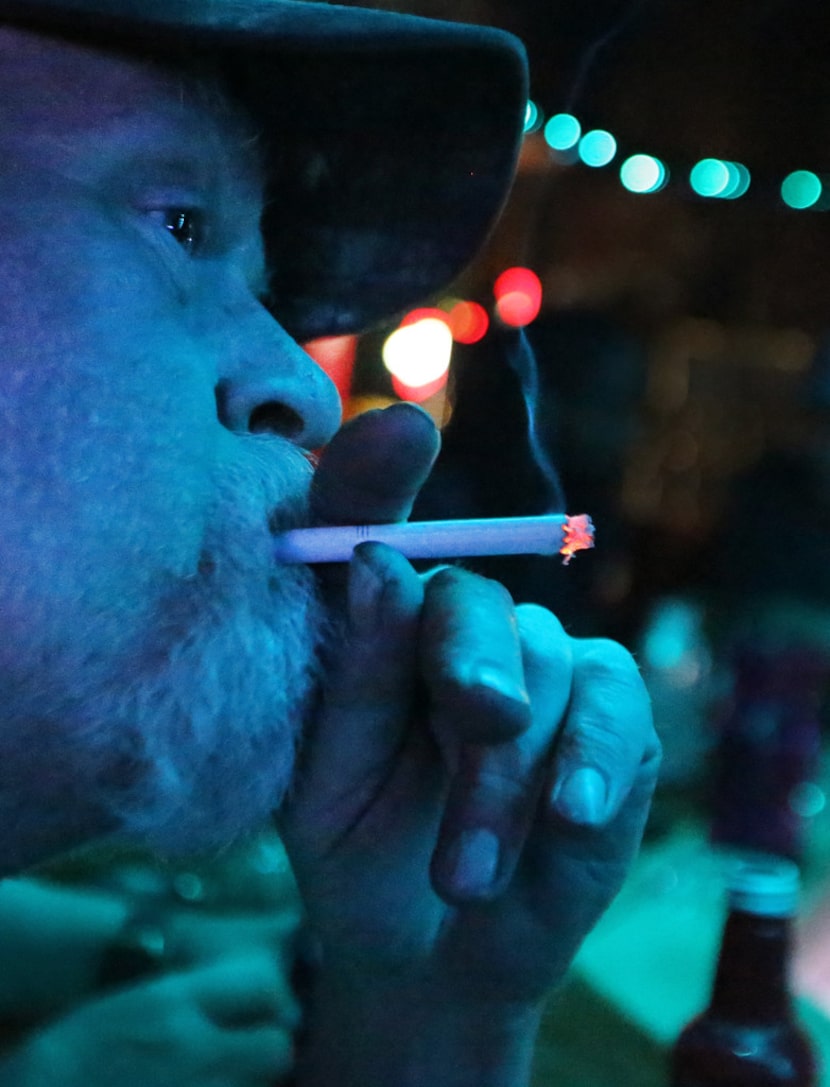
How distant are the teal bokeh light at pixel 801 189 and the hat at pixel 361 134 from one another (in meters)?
0.25

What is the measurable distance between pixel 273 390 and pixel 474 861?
22 cm

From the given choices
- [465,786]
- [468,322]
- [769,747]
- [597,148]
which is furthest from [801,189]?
[465,786]

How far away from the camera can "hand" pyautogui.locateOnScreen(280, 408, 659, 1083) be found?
1.15ft

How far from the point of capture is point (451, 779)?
1.27 feet

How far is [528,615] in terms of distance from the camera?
1.55 ft

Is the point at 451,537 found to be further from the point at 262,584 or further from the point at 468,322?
the point at 468,322

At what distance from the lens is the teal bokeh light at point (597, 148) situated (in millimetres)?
574

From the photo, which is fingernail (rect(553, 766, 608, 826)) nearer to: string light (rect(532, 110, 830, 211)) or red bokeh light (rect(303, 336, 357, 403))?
red bokeh light (rect(303, 336, 357, 403))

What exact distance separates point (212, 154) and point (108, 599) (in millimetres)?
213

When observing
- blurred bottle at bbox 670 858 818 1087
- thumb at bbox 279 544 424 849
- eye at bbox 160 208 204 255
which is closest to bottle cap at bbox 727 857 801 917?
blurred bottle at bbox 670 858 818 1087

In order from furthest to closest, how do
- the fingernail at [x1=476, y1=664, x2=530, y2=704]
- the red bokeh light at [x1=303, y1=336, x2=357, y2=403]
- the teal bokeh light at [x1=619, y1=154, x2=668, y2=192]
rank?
the teal bokeh light at [x1=619, y1=154, x2=668, y2=192] → the red bokeh light at [x1=303, y1=336, x2=357, y2=403] → the fingernail at [x1=476, y1=664, x2=530, y2=704]

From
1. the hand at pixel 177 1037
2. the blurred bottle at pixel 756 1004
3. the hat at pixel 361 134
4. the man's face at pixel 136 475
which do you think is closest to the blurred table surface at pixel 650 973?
the blurred bottle at pixel 756 1004

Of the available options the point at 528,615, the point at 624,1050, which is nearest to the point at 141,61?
the point at 528,615

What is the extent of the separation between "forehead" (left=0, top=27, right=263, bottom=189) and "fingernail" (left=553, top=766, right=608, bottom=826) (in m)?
0.30
